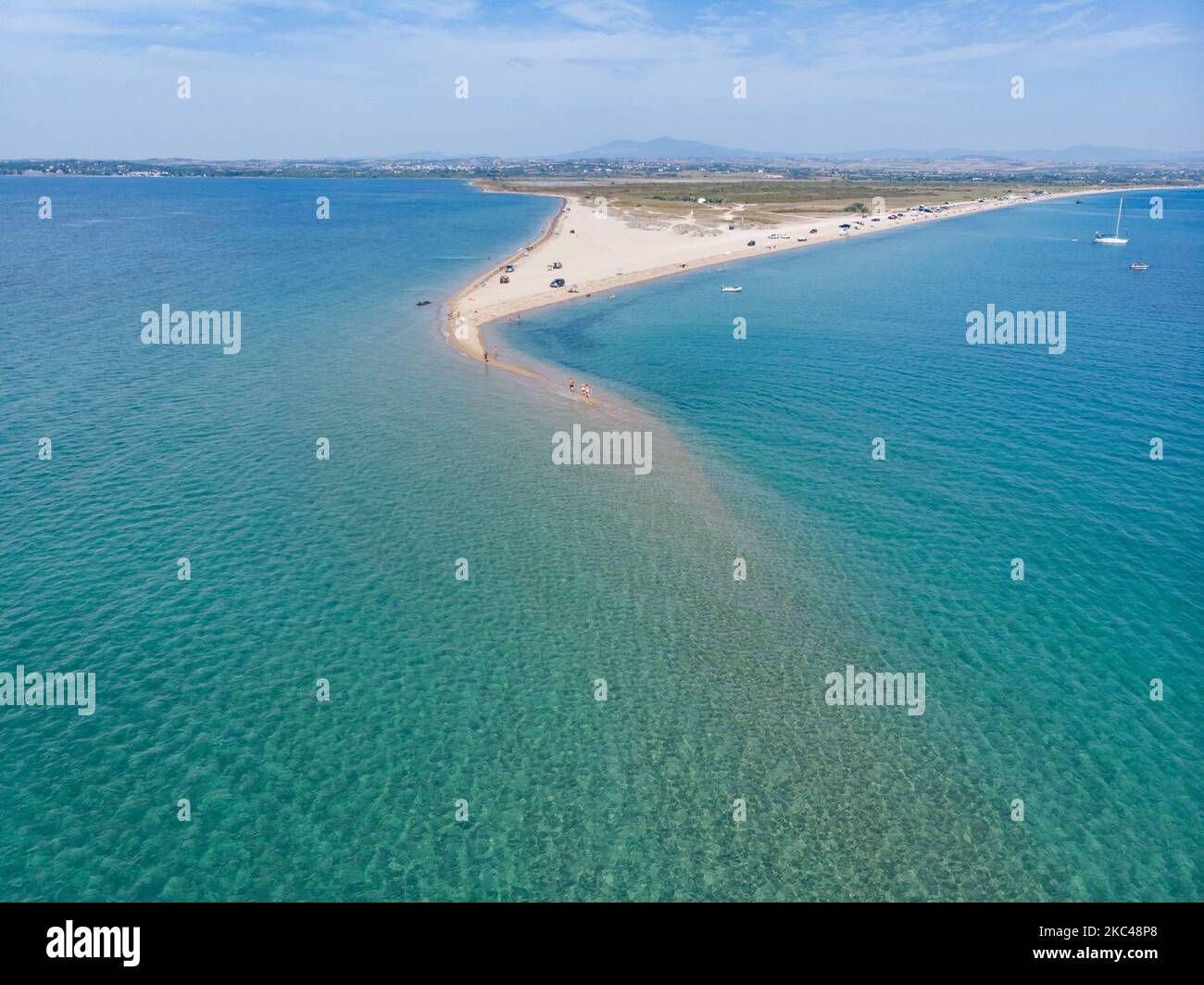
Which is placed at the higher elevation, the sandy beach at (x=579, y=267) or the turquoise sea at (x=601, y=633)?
the sandy beach at (x=579, y=267)

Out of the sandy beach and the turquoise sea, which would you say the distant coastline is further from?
the turquoise sea

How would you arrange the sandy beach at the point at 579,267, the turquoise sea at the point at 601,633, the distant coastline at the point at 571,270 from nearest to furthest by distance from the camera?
the turquoise sea at the point at 601,633, the distant coastline at the point at 571,270, the sandy beach at the point at 579,267

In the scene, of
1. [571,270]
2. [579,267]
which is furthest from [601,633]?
[579,267]

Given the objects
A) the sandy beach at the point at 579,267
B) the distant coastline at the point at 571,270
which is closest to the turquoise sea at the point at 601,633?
the distant coastline at the point at 571,270

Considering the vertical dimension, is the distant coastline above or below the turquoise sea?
above

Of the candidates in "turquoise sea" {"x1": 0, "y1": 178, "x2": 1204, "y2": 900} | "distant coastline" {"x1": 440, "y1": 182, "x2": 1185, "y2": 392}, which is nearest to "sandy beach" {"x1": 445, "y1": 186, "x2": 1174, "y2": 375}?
"distant coastline" {"x1": 440, "y1": 182, "x2": 1185, "y2": 392}

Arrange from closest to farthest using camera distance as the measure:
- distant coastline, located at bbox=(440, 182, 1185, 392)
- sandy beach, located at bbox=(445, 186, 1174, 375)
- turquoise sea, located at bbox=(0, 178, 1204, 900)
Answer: turquoise sea, located at bbox=(0, 178, 1204, 900)
distant coastline, located at bbox=(440, 182, 1185, 392)
sandy beach, located at bbox=(445, 186, 1174, 375)

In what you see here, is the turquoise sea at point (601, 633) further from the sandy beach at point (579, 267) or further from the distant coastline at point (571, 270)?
the sandy beach at point (579, 267)
